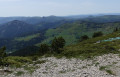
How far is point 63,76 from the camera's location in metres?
24.2

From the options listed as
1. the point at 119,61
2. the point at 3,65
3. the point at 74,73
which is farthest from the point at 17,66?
the point at 119,61

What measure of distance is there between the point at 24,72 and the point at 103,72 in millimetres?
15407

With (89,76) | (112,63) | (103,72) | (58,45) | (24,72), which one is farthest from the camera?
(58,45)

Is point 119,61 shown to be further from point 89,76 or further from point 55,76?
point 55,76

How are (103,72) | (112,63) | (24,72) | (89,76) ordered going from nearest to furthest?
(89,76) < (103,72) < (24,72) < (112,63)

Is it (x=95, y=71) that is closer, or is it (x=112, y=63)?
(x=95, y=71)

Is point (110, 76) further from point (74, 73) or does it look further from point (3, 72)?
point (3, 72)

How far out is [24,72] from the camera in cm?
2686

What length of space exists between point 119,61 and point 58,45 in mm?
25405

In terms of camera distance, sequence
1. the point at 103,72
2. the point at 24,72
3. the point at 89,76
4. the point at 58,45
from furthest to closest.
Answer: the point at 58,45 < the point at 24,72 < the point at 103,72 < the point at 89,76

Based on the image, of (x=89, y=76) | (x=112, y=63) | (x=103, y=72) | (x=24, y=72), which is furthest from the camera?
(x=112, y=63)

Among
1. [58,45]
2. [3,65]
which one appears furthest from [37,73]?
[58,45]

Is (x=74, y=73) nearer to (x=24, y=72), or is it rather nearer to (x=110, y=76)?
(x=110, y=76)

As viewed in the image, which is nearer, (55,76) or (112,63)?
(55,76)
